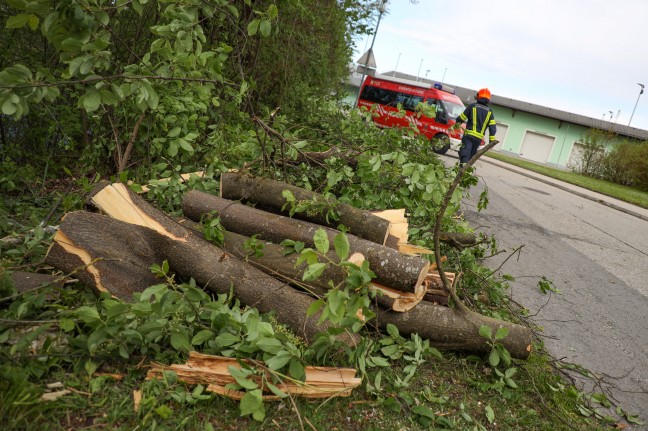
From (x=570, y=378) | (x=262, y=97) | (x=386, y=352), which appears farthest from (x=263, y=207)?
(x=262, y=97)

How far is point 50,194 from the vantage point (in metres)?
4.93

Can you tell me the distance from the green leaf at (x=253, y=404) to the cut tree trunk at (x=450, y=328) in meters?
1.13

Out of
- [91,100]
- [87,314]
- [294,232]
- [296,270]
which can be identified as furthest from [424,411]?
[91,100]

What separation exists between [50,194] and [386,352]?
3838mm

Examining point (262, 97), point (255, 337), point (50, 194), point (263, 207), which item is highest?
point (262, 97)

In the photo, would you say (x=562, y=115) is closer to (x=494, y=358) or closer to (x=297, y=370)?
(x=494, y=358)

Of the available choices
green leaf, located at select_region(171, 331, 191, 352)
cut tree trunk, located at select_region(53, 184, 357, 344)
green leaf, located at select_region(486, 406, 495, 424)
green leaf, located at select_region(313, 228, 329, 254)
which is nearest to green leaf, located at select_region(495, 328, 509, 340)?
green leaf, located at select_region(486, 406, 495, 424)

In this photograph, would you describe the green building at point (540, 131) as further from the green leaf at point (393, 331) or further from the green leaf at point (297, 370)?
the green leaf at point (297, 370)

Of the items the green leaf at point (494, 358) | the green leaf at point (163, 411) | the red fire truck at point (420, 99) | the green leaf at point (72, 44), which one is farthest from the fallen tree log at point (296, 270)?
the red fire truck at point (420, 99)

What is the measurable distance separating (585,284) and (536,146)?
1665 inches

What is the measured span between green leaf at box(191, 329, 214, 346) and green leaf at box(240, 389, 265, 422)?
41cm

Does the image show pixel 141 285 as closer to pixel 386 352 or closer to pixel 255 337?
pixel 255 337

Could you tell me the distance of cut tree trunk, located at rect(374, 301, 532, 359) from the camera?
311cm

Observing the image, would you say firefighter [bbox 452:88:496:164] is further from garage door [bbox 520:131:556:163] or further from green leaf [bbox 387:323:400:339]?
garage door [bbox 520:131:556:163]
